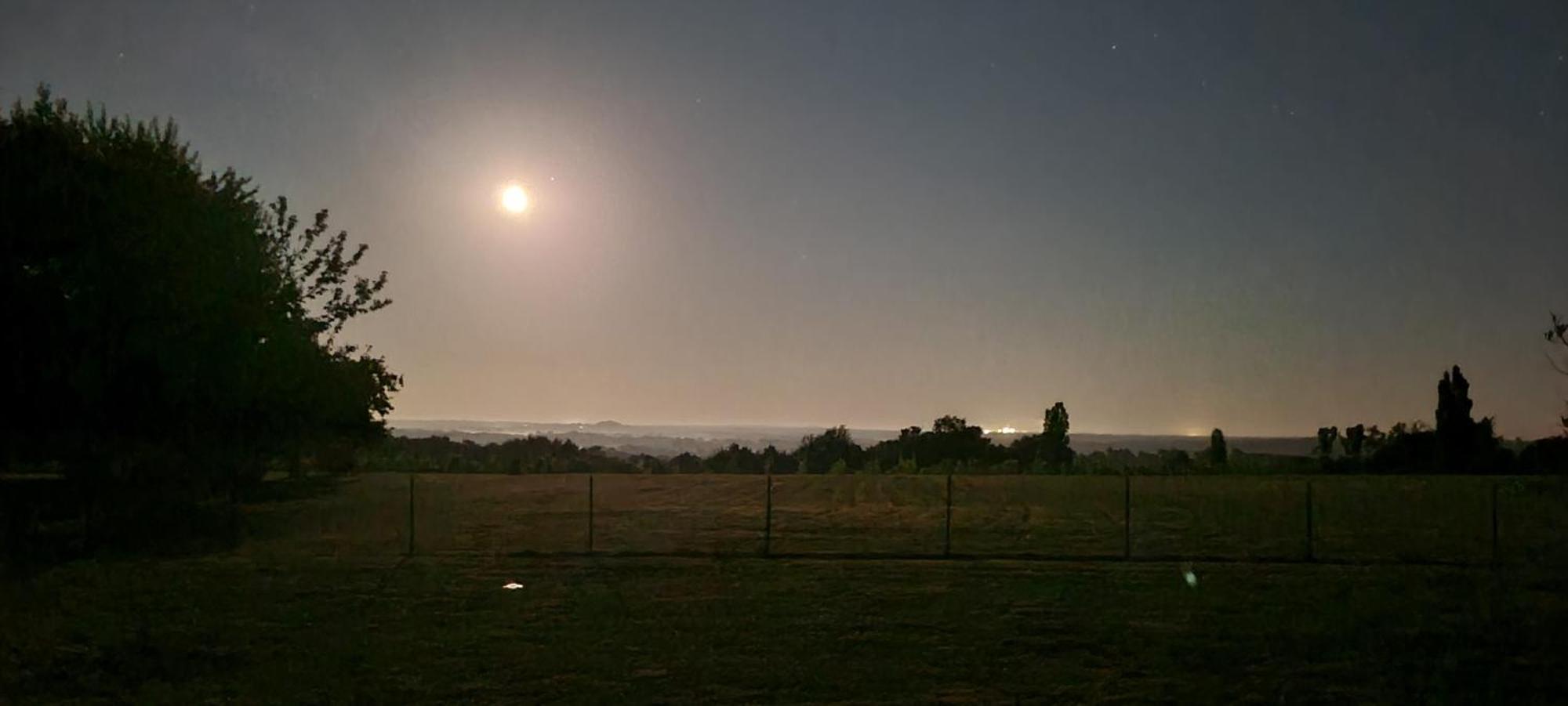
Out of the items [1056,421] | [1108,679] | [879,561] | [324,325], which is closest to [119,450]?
[324,325]

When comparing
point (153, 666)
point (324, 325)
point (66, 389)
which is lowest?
point (153, 666)

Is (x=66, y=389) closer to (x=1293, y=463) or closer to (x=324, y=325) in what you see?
(x=324, y=325)

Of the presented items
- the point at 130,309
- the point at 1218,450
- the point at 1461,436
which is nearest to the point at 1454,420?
the point at 1461,436

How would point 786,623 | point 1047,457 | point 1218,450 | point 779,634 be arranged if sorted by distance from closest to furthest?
point 779,634, point 786,623, point 1218,450, point 1047,457

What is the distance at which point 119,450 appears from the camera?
3703 cm

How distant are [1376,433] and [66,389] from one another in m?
98.3

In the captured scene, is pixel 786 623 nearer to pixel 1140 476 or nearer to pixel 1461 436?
pixel 1140 476

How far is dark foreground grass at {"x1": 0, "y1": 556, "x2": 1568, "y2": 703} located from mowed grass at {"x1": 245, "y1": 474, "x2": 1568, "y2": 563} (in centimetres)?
358

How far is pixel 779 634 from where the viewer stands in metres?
16.1

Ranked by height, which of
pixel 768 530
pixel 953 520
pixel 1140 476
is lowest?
pixel 953 520

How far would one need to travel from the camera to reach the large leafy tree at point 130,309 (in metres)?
32.2

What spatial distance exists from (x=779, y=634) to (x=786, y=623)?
912 mm

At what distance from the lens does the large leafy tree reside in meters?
32.2

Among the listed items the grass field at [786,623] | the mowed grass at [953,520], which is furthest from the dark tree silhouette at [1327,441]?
the grass field at [786,623]
